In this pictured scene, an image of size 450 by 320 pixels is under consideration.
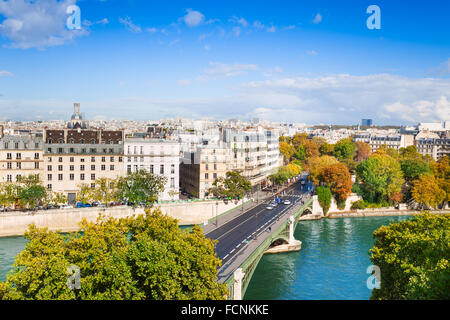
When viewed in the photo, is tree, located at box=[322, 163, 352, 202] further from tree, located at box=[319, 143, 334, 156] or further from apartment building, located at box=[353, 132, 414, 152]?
apartment building, located at box=[353, 132, 414, 152]

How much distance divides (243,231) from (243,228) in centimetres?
106

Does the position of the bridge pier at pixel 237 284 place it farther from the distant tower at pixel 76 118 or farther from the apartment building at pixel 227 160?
the distant tower at pixel 76 118

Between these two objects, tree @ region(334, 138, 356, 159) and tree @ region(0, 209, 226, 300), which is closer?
tree @ region(0, 209, 226, 300)

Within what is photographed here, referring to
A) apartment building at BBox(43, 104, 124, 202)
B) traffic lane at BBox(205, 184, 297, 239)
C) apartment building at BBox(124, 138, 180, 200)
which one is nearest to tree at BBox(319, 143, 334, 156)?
traffic lane at BBox(205, 184, 297, 239)

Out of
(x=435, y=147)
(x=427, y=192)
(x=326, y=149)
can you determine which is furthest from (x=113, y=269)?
(x=435, y=147)

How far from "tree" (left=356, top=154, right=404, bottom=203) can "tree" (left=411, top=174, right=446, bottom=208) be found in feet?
6.36

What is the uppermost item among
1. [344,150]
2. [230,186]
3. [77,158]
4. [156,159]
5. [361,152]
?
Result: [77,158]

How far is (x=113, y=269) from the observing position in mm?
13195

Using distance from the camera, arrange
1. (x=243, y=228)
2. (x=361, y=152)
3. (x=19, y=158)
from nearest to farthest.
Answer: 1. (x=243, y=228)
2. (x=19, y=158)
3. (x=361, y=152)

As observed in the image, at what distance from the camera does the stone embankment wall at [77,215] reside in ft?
108

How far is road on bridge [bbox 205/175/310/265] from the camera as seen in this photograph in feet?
80.6

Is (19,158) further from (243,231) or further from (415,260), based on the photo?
(415,260)

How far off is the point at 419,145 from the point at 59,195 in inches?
2786

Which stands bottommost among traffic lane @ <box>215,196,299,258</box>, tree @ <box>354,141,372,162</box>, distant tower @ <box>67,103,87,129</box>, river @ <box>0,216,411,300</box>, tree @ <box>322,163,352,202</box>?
river @ <box>0,216,411,300</box>
